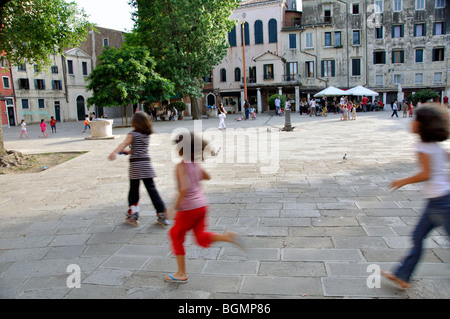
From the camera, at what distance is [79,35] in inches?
604

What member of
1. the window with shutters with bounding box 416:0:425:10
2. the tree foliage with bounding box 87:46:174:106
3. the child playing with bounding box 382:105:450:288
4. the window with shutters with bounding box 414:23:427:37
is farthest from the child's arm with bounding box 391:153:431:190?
the window with shutters with bounding box 416:0:425:10

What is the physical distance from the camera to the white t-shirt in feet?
9.71

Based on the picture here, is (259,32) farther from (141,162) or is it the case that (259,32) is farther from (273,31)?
(141,162)

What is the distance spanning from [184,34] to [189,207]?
28.9 m

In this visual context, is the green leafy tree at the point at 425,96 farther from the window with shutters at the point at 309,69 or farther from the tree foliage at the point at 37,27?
the tree foliage at the point at 37,27

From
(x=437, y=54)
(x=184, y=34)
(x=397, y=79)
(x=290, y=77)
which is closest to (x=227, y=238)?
(x=184, y=34)

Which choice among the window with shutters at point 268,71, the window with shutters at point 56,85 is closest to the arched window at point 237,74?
the window with shutters at point 268,71

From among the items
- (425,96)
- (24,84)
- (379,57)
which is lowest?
(425,96)

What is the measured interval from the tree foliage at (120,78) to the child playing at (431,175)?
2373 cm

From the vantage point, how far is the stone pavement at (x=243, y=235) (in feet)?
10.9

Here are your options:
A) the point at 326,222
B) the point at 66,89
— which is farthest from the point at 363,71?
the point at 326,222

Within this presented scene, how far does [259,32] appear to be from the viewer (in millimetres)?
43812

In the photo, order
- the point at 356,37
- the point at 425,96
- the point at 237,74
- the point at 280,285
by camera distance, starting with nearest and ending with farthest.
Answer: the point at 280,285 < the point at 425,96 < the point at 356,37 < the point at 237,74

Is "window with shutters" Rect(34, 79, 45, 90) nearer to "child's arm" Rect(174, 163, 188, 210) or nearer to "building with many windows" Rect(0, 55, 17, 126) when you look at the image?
"building with many windows" Rect(0, 55, 17, 126)
